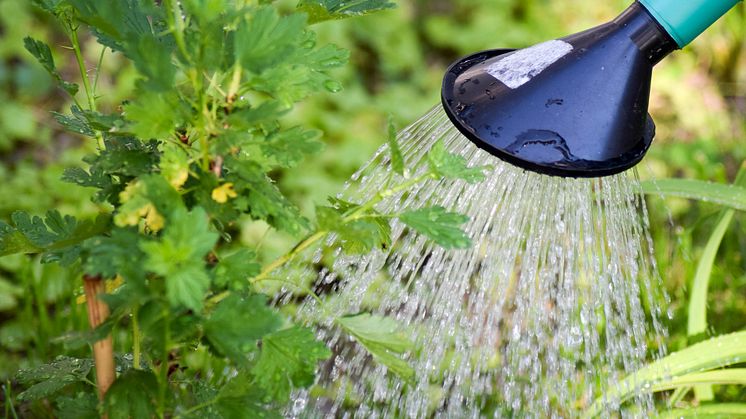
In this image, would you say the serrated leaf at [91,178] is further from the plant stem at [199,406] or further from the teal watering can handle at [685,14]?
the teal watering can handle at [685,14]

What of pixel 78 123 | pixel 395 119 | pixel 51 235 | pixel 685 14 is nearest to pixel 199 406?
pixel 51 235

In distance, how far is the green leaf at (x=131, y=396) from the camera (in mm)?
907

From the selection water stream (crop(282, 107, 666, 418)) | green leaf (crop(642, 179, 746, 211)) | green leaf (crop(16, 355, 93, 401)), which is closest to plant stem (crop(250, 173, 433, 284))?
green leaf (crop(16, 355, 93, 401))

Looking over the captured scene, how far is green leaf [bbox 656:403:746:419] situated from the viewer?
1.41 meters

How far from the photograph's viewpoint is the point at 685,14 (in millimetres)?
1001

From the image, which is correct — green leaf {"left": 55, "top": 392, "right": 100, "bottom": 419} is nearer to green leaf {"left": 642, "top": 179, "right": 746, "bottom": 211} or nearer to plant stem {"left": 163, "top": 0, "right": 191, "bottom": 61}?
plant stem {"left": 163, "top": 0, "right": 191, "bottom": 61}

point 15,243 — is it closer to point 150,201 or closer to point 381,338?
point 150,201

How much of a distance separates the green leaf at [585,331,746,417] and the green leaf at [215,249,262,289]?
0.85 meters

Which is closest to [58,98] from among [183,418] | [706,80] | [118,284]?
[118,284]

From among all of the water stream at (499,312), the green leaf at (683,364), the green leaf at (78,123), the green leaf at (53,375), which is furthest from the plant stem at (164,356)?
the green leaf at (683,364)

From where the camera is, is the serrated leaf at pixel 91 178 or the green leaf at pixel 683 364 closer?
the serrated leaf at pixel 91 178

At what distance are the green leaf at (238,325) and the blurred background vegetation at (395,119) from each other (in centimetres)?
96

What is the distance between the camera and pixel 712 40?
3121 mm

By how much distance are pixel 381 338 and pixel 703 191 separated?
923 millimetres
